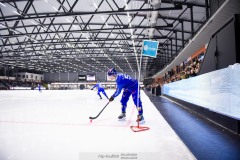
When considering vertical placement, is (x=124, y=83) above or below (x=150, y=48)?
below

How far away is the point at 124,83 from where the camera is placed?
15.4ft

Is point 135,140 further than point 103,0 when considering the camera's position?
No

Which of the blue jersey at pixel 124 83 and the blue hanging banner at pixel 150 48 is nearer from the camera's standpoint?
the blue jersey at pixel 124 83

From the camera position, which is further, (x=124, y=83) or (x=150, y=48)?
(x=150, y=48)

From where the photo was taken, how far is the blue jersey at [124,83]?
4625 millimetres

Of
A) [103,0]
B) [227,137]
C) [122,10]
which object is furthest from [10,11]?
[227,137]

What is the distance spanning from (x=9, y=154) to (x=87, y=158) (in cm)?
108

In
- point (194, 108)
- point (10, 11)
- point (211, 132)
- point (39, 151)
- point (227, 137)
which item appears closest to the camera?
point (39, 151)

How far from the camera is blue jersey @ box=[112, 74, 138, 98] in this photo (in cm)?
462

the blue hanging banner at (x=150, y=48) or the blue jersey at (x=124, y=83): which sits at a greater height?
the blue hanging banner at (x=150, y=48)

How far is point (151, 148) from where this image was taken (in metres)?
2.70

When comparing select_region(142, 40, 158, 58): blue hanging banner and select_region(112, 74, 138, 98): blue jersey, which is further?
Answer: select_region(142, 40, 158, 58): blue hanging banner

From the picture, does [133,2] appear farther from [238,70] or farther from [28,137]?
[28,137]

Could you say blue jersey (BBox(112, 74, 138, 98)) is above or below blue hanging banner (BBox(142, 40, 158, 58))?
below
